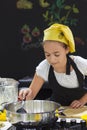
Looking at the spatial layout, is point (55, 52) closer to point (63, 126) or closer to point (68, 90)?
point (68, 90)

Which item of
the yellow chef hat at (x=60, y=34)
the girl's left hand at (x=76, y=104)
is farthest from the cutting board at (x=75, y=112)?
the yellow chef hat at (x=60, y=34)

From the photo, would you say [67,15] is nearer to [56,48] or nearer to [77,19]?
[77,19]

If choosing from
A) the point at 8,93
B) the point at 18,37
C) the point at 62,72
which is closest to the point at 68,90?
the point at 62,72

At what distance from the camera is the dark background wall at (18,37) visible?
3444mm

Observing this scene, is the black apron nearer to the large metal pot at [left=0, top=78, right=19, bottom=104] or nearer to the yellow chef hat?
the yellow chef hat

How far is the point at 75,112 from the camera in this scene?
1.69m

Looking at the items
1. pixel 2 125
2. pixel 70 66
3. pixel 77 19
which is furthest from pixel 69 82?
pixel 77 19

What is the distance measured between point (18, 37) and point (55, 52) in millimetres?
1742

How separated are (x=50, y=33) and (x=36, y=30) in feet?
5.41

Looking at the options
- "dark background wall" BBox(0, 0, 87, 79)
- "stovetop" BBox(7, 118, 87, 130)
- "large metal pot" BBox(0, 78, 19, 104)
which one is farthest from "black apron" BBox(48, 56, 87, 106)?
"dark background wall" BBox(0, 0, 87, 79)

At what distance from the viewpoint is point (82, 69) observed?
6.57 ft

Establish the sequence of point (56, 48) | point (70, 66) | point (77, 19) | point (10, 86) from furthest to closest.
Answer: point (77, 19) < point (70, 66) < point (56, 48) < point (10, 86)

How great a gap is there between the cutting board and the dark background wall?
176 cm

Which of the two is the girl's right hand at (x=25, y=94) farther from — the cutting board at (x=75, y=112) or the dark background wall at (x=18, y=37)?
the dark background wall at (x=18, y=37)
